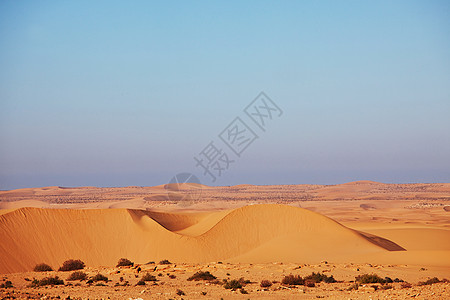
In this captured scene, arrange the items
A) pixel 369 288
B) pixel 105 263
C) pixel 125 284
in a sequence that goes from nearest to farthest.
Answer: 1. pixel 369 288
2. pixel 125 284
3. pixel 105 263

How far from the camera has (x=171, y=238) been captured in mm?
32156

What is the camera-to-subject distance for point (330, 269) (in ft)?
71.3

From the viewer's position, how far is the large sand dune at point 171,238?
30.5 metres

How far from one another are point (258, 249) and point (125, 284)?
15077mm

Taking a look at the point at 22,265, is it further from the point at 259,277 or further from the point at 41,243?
the point at 259,277

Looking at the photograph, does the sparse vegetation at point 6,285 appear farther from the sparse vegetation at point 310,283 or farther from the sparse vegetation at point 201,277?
the sparse vegetation at point 310,283

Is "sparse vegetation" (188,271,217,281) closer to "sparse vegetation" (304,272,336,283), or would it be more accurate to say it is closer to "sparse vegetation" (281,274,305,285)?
"sparse vegetation" (281,274,305,285)

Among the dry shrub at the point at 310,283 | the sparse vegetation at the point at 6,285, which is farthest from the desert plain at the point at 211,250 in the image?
the sparse vegetation at the point at 6,285

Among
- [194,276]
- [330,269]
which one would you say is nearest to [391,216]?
[330,269]

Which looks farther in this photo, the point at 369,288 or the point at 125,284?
the point at 125,284

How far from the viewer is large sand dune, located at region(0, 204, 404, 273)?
3047 centimetres

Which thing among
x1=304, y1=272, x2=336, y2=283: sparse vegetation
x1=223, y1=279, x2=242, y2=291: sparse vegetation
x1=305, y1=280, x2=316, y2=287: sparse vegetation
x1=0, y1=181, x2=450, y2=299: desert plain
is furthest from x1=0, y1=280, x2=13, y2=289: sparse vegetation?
x1=304, y1=272, x2=336, y2=283: sparse vegetation

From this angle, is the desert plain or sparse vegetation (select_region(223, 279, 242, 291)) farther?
the desert plain

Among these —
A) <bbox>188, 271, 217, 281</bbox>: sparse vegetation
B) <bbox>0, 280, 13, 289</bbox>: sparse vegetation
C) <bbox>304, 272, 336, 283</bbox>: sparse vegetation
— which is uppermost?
<bbox>0, 280, 13, 289</bbox>: sparse vegetation
